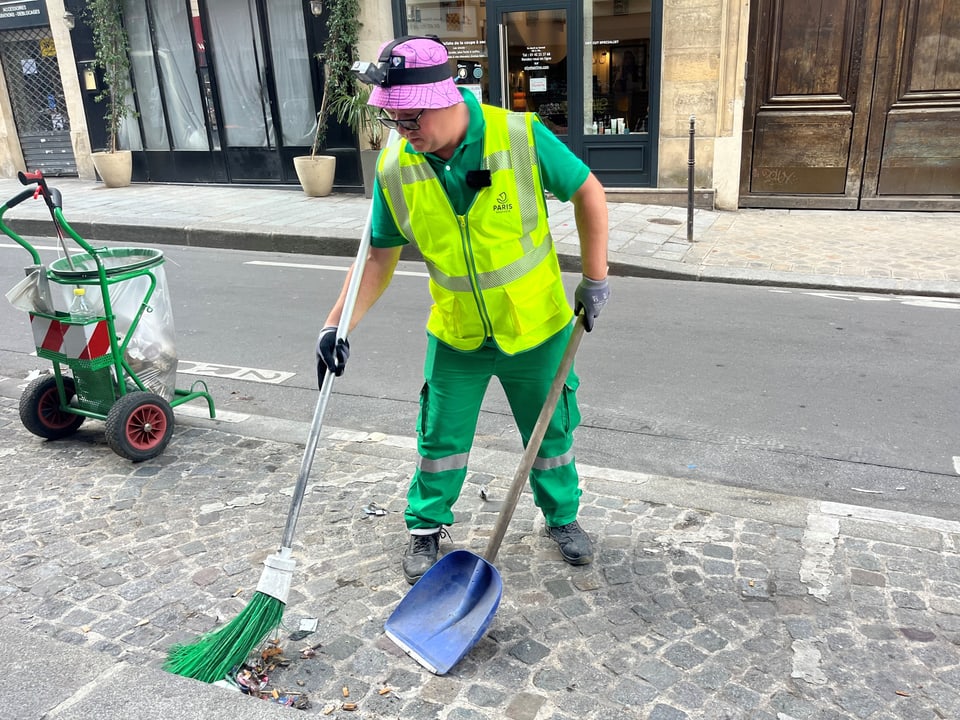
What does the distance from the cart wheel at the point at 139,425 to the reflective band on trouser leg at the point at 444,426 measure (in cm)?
161

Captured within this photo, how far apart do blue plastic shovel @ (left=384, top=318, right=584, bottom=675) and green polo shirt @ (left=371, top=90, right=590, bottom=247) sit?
0.47 meters

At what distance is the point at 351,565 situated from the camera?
3051mm

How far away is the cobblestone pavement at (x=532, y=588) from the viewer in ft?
7.75

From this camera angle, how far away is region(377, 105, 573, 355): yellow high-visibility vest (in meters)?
2.54

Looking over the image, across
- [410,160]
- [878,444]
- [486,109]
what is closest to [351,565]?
[410,160]

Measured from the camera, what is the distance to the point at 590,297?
2.67 m

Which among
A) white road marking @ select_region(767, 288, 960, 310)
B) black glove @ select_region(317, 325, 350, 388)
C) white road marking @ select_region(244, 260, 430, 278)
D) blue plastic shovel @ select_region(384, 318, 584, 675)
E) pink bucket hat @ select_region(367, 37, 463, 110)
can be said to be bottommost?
white road marking @ select_region(767, 288, 960, 310)

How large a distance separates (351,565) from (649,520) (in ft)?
4.07

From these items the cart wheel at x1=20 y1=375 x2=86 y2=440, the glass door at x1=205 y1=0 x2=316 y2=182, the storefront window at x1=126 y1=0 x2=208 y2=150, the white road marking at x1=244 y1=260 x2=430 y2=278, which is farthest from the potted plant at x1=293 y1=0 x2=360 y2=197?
the cart wheel at x1=20 y1=375 x2=86 y2=440

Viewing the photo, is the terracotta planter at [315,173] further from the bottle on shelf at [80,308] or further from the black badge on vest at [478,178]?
the black badge on vest at [478,178]

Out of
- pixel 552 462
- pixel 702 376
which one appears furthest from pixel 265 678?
pixel 702 376

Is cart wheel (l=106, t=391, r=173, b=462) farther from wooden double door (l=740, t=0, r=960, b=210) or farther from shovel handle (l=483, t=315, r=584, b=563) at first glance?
wooden double door (l=740, t=0, r=960, b=210)

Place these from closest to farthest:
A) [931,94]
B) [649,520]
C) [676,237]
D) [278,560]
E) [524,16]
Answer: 1. [278,560]
2. [649,520]
3. [676,237]
4. [931,94]
5. [524,16]

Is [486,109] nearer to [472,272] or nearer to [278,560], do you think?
[472,272]
